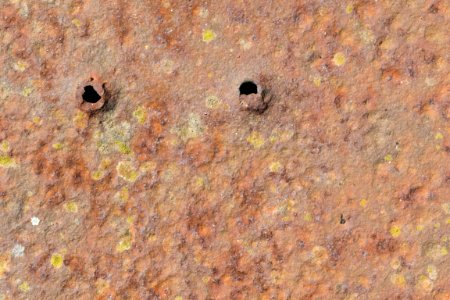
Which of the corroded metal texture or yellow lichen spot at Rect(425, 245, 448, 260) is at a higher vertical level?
the corroded metal texture

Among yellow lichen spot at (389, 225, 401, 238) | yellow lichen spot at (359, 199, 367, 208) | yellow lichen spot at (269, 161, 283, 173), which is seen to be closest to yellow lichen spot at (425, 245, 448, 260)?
yellow lichen spot at (389, 225, 401, 238)

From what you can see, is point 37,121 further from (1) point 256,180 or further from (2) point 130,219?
(1) point 256,180

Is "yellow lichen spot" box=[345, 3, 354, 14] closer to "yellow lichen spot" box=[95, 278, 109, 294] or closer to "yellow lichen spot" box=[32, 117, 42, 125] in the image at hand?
"yellow lichen spot" box=[32, 117, 42, 125]

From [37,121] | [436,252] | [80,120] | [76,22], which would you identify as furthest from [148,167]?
[436,252]

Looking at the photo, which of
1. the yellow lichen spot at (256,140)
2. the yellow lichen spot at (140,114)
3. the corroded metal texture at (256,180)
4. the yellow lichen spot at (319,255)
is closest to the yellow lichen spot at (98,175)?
the corroded metal texture at (256,180)

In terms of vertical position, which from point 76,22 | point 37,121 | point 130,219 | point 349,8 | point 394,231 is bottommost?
point 394,231

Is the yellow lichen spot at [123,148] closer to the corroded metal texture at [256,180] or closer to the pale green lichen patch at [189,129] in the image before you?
the corroded metal texture at [256,180]

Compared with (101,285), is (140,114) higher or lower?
higher
